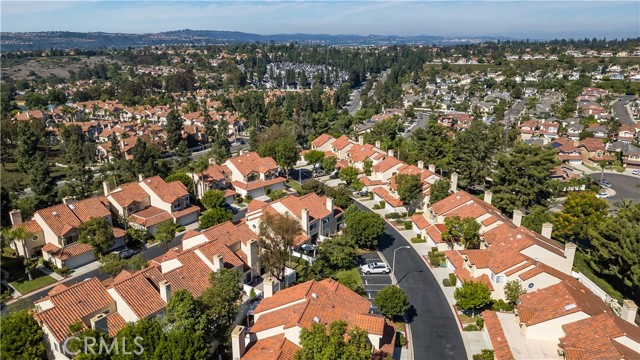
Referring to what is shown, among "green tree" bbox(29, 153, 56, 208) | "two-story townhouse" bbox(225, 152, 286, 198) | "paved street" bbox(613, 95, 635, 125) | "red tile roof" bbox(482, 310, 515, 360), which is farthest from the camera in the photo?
"paved street" bbox(613, 95, 635, 125)

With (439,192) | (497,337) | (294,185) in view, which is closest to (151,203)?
(294,185)

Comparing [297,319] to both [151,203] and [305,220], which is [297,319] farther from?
[151,203]

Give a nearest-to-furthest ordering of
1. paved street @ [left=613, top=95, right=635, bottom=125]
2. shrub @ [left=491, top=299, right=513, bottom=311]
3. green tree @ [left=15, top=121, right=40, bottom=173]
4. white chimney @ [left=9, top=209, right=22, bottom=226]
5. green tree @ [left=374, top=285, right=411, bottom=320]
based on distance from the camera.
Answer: green tree @ [left=374, top=285, right=411, bottom=320]
shrub @ [left=491, top=299, right=513, bottom=311]
white chimney @ [left=9, top=209, right=22, bottom=226]
green tree @ [left=15, top=121, right=40, bottom=173]
paved street @ [left=613, top=95, right=635, bottom=125]

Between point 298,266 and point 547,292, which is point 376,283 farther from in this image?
point 547,292

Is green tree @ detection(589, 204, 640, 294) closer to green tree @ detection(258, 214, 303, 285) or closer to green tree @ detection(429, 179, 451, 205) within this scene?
green tree @ detection(429, 179, 451, 205)

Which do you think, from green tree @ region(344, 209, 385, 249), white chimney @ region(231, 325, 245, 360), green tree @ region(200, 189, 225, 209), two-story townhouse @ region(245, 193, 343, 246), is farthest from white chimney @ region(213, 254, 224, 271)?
green tree @ region(200, 189, 225, 209)

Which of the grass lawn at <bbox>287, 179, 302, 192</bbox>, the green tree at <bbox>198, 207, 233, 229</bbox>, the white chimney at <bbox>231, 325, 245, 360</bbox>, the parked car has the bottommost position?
the grass lawn at <bbox>287, 179, 302, 192</bbox>

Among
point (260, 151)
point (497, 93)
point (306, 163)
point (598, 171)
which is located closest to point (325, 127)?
point (306, 163)
